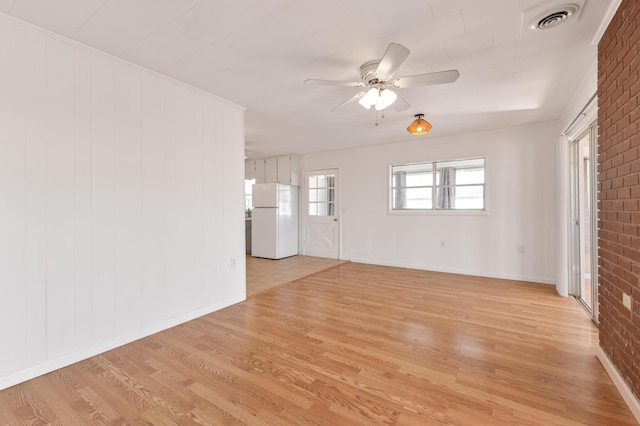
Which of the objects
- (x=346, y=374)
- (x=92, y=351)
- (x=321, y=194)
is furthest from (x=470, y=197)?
(x=92, y=351)

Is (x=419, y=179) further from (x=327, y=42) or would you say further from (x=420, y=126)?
(x=327, y=42)

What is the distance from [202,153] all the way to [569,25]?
10.8 feet

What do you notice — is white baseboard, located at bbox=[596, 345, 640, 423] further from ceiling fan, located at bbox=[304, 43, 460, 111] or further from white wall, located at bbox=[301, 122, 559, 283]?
white wall, located at bbox=[301, 122, 559, 283]

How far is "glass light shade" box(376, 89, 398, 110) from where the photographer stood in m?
2.52

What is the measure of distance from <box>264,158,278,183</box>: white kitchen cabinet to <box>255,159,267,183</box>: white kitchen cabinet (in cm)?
7

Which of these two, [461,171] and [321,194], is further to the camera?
[321,194]

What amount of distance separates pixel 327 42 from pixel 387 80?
0.62 meters

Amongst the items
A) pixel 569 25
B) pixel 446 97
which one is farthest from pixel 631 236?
pixel 446 97

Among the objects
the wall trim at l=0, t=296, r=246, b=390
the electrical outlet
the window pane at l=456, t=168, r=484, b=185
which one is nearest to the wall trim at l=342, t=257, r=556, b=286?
the window pane at l=456, t=168, r=484, b=185

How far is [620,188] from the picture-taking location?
1.83m

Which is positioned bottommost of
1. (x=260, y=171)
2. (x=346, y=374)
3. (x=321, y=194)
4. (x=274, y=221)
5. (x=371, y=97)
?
(x=346, y=374)

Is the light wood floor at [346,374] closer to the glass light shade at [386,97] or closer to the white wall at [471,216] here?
the white wall at [471,216]

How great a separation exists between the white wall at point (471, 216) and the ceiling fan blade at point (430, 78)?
3.14 m

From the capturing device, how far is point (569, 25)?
6.53 ft
